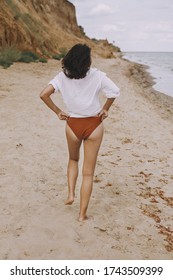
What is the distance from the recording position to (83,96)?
3771 mm

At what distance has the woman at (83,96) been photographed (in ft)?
12.0

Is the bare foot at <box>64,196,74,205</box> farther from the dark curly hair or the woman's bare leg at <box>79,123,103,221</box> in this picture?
the dark curly hair

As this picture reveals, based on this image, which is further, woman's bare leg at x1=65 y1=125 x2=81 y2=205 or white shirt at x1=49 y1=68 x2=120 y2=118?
woman's bare leg at x1=65 y1=125 x2=81 y2=205

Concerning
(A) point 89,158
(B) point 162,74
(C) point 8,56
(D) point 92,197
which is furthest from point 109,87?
(B) point 162,74

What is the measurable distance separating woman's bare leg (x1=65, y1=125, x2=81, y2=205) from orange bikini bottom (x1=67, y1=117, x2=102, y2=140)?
0.27ft

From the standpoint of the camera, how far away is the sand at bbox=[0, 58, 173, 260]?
3.72 m

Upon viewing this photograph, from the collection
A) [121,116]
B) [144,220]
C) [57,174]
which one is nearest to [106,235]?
[144,220]

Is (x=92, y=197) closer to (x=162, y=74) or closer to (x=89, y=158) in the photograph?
(x=89, y=158)

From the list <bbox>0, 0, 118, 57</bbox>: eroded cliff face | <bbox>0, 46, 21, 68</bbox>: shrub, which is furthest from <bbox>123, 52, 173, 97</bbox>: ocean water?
<bbox>0, 46, 21, 68</bbox>: shrub

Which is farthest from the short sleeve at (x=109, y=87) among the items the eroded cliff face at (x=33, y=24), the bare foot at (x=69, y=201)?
the eroded cliff face at (x=33, y=24)

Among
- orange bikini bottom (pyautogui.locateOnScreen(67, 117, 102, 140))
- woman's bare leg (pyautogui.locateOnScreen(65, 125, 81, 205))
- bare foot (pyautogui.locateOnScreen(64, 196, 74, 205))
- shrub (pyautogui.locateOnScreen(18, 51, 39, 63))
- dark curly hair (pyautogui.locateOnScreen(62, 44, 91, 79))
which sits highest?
dark curly hair (pyautogui.locateOnScreen(62, 44, 91, 79))

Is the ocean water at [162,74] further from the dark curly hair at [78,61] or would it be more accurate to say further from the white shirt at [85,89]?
the dark curly hair at [78,61]

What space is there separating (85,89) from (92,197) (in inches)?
67.3

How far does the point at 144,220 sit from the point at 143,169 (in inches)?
78.2
